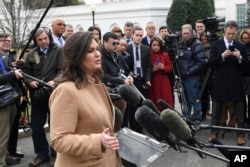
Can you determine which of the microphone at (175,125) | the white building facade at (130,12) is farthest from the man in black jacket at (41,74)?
the white building facade at (130,12)

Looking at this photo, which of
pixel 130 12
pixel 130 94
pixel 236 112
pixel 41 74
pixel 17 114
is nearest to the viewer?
pixel 130 94

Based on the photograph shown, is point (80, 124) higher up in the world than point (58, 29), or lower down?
lower down

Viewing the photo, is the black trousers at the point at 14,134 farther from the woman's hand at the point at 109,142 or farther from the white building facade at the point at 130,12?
the white building facade at the point at 130,12

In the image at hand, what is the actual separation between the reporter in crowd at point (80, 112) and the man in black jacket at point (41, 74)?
9.50ft

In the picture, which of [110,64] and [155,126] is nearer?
[155,126]

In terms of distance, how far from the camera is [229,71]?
264 inches

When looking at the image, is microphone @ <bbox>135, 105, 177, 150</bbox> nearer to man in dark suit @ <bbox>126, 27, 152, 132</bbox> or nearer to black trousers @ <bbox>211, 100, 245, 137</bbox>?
black trousers @ <bbox>211, 100, 245, 137</bbox>

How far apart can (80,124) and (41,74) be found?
3.21 m

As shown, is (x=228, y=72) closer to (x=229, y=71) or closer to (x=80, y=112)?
(x=229, y=71)

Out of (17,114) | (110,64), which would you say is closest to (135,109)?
(110,64)

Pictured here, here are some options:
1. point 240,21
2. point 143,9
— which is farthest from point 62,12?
point 240,21

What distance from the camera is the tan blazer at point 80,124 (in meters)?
2.57

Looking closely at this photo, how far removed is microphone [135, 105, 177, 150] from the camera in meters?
2.57

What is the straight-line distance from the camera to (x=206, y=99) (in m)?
8.65
